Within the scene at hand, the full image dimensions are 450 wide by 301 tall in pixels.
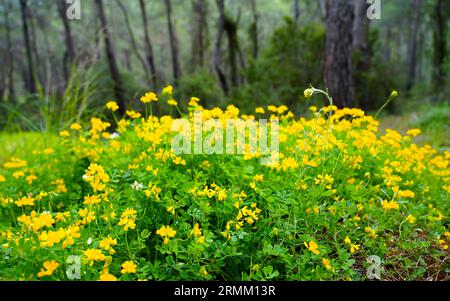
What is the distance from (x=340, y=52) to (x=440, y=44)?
40.9ft

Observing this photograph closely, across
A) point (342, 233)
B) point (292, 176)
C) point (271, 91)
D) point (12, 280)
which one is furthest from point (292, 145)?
point (271, 91)

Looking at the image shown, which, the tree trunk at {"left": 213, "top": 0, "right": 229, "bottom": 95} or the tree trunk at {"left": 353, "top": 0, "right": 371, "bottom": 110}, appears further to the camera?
the tree trunk at {"left": 213, "top": 0, "right": 229, "bottom": 95}

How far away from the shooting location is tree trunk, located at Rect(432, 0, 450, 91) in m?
14.9

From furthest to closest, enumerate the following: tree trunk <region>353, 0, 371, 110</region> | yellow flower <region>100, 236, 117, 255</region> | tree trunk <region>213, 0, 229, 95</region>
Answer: tree trunk <region>213, 0, 229, 95</region> → tree trunk <region>353, 0, 371, 110</region> → yellow flower <region>100, 236, 117, 255</region>

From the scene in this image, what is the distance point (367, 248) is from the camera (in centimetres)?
225

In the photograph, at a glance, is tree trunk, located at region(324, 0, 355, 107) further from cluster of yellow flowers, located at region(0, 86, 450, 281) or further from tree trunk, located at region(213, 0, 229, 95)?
tree trunk, located at region(213, 0, 229, 95)

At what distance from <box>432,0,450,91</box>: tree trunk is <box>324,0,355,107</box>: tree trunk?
10852mm

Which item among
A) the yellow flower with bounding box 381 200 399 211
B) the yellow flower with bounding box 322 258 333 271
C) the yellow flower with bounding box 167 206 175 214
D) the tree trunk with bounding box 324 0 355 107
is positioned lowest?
the yellow flower with bounding box 322 258 333 271

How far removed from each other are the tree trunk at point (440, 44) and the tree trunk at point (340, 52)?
35.6ft

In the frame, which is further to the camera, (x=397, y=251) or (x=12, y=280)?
(x=397, y=251)

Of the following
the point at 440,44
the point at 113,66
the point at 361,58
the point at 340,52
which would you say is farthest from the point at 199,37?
the point at 340,52

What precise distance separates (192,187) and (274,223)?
0.49 meters

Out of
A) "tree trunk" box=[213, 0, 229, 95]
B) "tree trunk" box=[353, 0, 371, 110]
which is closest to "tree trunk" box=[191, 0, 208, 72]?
"tree trunk" box=[213, 0, 229, 95]
